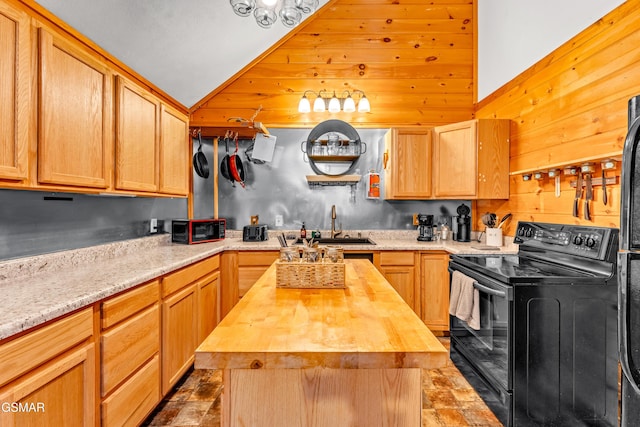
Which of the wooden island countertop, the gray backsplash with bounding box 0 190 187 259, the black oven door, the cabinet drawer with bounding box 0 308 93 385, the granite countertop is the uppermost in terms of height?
the gray backsplash with bounding box 0 190 187 259

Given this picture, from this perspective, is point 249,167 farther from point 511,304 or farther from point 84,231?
point 511,304

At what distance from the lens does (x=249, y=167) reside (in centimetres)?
377

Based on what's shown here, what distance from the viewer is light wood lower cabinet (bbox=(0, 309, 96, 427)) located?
3.41 feet

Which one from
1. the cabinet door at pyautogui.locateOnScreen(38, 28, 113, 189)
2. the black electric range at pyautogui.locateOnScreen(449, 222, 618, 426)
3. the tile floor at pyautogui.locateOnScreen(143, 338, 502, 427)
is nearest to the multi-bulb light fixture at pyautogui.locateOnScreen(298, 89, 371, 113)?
the cabinet door at pyautogui.locateOnScreen(38, 28, 113, 189)

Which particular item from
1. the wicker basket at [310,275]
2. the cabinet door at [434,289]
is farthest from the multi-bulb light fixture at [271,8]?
the cabinet door at [434,289]

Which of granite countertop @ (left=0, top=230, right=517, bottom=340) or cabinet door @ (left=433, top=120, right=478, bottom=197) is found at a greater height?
cabinet door @ (left=433, top=120, right=478, bottom=197)

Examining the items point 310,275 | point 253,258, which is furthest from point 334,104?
point 310,275

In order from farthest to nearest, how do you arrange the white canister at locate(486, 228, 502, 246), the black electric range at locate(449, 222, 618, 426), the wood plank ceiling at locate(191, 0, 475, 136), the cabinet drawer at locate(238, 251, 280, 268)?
1. the wood plank ceiling at locate(191, 0, 475, 136)
2. the cabinet drawer at locate(238, 251, 280, 268)
3. the white canister at locate(486, 228, 502, 246)
4. the black electric range at locate(449, 222, 618, 426)

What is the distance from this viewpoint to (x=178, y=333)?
2.21m

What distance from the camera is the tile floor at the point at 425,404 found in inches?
75.3

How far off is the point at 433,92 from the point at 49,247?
3.71 meters

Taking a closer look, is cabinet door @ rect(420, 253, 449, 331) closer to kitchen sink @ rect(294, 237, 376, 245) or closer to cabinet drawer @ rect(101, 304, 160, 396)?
kitchen sink @ rect(294, 237, 376, 245)

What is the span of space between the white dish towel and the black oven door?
35 mm

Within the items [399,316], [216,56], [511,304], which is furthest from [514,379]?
[216,56]
